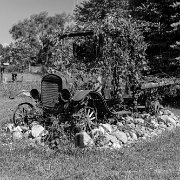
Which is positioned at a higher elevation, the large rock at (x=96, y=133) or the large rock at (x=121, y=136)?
the large rock at (x=96, y=133)

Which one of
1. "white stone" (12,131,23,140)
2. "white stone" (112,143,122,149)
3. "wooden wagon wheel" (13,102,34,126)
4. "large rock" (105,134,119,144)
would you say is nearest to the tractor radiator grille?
"wooden wagon wheel" (13,102,34,126)

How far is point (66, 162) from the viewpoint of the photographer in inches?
210

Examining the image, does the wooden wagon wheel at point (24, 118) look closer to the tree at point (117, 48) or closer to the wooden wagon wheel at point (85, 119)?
A: the wooden wagon wheel at point (85, 119)

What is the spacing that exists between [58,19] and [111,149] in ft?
201

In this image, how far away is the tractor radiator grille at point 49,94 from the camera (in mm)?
7268

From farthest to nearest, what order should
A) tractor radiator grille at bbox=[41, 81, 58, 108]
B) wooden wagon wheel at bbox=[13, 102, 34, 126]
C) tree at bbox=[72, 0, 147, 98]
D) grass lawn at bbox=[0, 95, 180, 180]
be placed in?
tree at bbox=[72, 0, 147, 98], wooden wagon wheel at bbox=[13, 102, 34, 126], tractor radiator grille at bbox=[41, 81, 58, 108], grass lawn at bbox=[0, 95, 180, 180]

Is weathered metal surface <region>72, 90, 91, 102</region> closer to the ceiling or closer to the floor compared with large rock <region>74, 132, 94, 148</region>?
closer to the ceiling

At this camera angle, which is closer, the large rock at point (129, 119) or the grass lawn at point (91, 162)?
the grass lawn at point (91, 162)

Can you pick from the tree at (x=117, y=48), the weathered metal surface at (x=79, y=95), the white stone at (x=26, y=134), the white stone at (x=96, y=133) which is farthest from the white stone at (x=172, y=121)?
the white stone at (x=26, y=134)

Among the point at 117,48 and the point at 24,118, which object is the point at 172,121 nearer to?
the point at 117,48

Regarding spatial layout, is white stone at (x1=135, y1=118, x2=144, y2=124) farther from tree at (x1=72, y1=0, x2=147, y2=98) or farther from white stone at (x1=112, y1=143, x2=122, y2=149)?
white stone at (x1=112, y1=143, x2=122, y2=149)

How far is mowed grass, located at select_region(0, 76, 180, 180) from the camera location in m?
4.71

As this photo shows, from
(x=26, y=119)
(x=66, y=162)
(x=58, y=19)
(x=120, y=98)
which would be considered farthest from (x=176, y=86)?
(x=58, y=19)

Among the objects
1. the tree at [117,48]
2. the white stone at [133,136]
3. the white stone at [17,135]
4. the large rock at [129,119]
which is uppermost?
the tree at [117,48]
